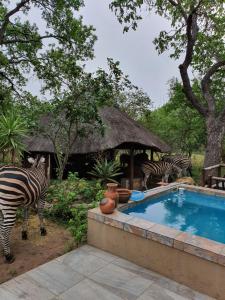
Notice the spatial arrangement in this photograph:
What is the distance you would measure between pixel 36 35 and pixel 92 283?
38.8 ft

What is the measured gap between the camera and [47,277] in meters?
3.54

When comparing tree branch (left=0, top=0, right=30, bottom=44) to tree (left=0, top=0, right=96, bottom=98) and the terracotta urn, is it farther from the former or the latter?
the terracotta urn

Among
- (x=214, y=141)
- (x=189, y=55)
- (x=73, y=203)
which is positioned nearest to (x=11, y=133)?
(x=73, y=203)

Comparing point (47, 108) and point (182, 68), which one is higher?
point (182, 68)

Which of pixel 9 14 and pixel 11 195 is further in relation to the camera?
pixel 9 14

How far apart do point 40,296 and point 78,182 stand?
4191 mm

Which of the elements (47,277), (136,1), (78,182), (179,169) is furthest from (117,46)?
(47,277)

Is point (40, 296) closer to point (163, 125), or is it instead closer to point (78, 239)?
point (78, 239)

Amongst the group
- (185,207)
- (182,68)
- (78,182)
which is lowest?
(185,207)

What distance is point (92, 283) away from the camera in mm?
3404

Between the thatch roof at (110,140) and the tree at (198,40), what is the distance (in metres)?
2.61

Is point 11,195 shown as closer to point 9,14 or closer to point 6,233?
point 6,233

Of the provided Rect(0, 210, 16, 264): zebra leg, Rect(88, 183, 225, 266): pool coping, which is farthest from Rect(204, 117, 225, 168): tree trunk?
Rect(0, 210, 16, 264): zebra leg

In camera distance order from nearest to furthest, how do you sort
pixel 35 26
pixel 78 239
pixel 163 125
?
pixel 78 239 < pixel 35 26 < pixel 163 125
